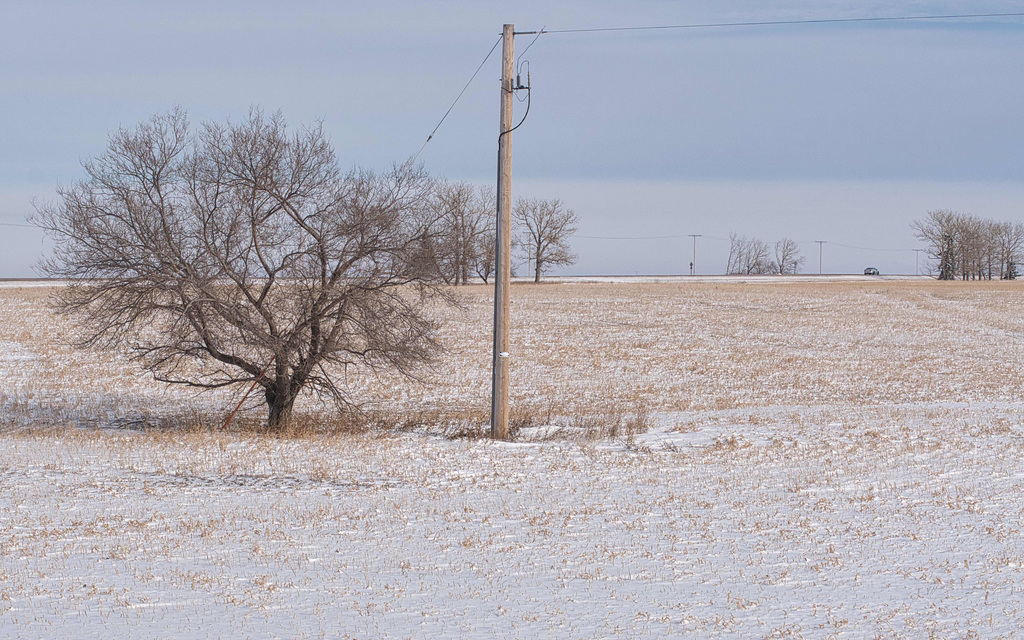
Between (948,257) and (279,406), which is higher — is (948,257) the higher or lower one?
the higher one

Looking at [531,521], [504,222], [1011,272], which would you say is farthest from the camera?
[1011,272]

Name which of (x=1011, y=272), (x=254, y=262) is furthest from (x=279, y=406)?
(x=1011, y=272)

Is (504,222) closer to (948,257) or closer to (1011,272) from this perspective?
(948,257)

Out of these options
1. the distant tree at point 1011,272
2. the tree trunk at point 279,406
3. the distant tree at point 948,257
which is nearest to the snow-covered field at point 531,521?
the tree trunk at point 279,406

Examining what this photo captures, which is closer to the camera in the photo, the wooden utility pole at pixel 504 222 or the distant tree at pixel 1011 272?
the wooden utility pole at pixel 504 222

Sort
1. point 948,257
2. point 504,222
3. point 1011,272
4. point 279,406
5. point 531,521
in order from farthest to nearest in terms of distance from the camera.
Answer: point 1011,272 → point 948,257 → point 279,406 → point 504,222 → point 531,521

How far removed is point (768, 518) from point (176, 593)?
5.98 metres

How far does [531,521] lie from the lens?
9281mm

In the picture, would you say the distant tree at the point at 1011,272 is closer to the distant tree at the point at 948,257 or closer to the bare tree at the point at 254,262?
the distant tree at the point at 948,257

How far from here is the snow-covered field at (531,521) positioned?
646 cm

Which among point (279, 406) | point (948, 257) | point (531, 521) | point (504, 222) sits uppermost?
point (948, 257)

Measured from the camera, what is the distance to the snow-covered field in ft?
21.2

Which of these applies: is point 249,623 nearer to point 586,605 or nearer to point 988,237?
point 586,605

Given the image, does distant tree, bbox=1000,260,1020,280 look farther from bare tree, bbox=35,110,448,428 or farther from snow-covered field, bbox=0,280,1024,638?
bare tree, bbox=35,110,448,428
